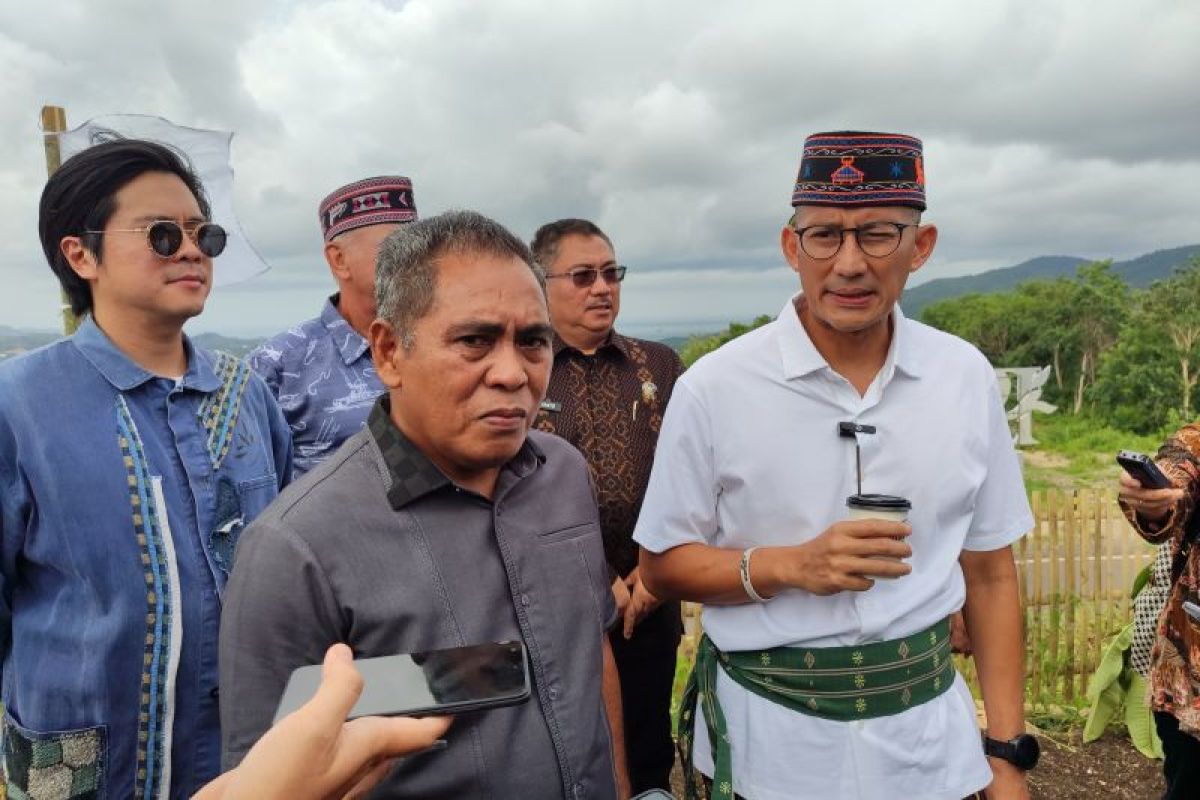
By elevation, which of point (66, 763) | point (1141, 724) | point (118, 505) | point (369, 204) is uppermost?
point (369, 204)

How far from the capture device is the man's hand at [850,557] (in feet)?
6.26

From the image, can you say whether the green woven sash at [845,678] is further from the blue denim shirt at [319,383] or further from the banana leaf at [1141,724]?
the banana leaf at [1141,724]

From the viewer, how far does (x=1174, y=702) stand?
296cm

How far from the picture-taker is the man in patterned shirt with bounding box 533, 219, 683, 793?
3.56 meters

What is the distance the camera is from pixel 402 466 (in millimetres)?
1699

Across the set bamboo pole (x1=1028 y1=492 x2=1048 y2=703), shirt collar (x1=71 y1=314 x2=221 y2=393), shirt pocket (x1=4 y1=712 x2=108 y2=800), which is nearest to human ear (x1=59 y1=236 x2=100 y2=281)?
shirt collar (x1=71 y1=314 x2=221 y2=393)

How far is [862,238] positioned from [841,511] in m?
0.72

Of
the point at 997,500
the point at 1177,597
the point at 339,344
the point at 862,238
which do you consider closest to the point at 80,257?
the point at 339,344

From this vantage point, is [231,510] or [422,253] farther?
[231,510]

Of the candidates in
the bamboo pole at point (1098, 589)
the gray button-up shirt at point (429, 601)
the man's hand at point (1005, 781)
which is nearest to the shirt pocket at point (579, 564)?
the gray button-up shirt at point (429, 601)

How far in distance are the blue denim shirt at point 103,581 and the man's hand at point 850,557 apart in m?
1.51

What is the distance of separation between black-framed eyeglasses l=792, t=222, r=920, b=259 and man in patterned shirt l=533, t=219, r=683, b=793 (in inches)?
59.0

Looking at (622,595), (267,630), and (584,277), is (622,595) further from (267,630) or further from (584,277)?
(267,630)

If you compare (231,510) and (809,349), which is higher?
(809,349)
